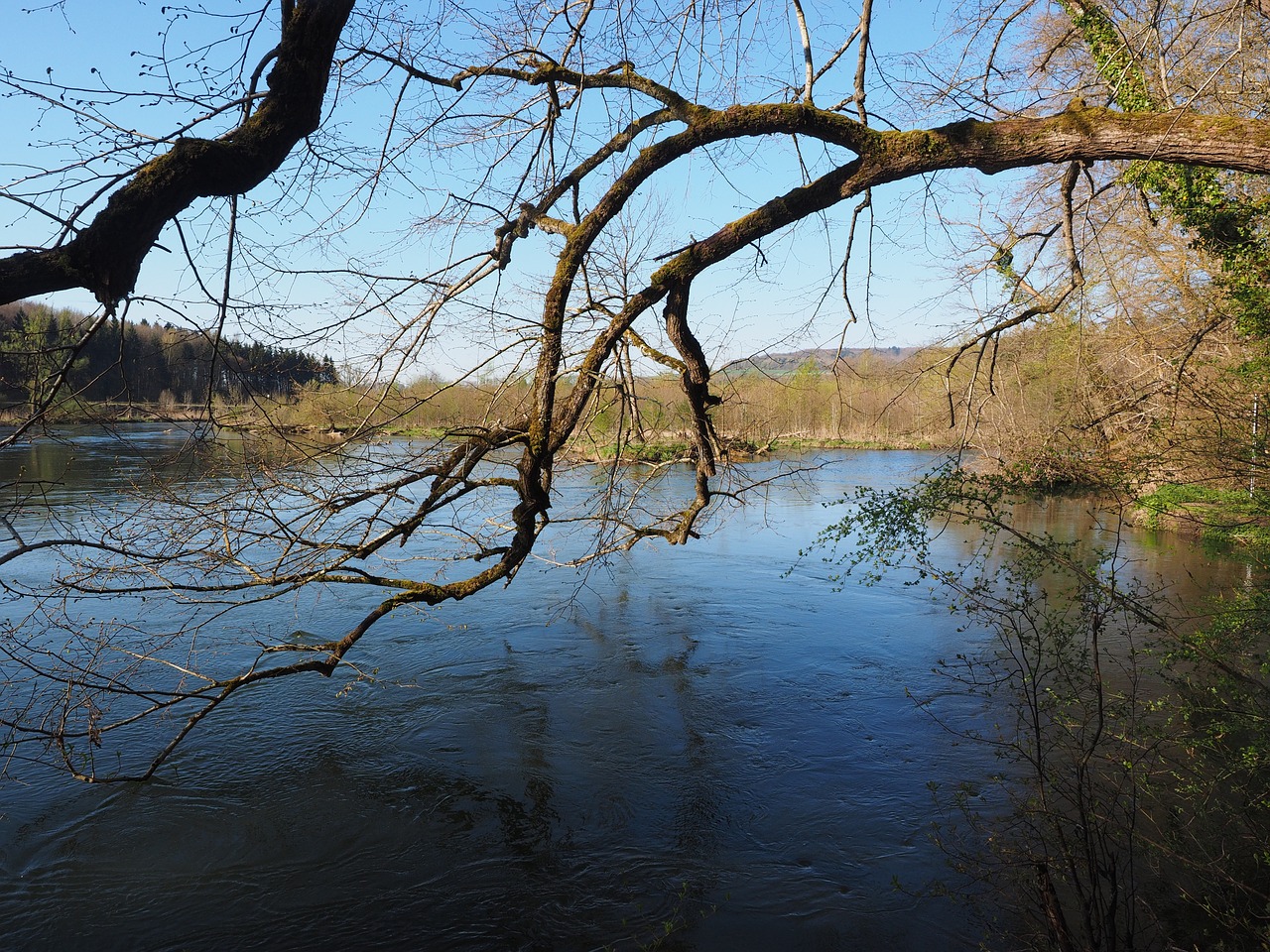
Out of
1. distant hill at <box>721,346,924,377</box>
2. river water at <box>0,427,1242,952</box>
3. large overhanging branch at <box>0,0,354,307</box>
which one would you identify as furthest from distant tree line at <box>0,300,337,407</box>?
distant hill at <box>721,346,924,377</box>

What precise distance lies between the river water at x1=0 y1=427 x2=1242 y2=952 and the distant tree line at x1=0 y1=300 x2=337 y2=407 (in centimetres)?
38

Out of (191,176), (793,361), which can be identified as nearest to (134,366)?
(191,176)

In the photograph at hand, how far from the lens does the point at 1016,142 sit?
13.2 feet

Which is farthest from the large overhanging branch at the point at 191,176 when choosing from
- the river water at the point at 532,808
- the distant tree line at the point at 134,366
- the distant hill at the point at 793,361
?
the distant hill at the point at 793,361

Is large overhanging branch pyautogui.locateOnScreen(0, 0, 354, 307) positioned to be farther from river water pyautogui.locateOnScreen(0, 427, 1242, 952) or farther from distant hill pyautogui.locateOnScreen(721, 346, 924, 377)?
distant hill pyautogui.locateOnScreen(721, 346, 924, 377)

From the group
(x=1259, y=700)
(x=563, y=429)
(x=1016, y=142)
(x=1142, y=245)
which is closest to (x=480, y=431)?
(x=563, y=429)

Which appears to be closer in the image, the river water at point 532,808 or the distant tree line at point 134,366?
the distant tree line at point 134,366

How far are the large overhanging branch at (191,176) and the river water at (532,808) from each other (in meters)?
1.51

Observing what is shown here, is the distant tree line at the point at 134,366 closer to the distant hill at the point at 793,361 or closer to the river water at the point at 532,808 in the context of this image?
the river water at the point at 532,808

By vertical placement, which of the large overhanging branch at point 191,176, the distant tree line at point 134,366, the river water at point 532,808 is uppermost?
the large overhanging branch at point 191,176

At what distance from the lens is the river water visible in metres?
5.08

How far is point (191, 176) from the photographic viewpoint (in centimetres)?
272

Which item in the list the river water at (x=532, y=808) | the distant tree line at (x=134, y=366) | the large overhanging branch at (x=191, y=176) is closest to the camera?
the large overhanging branch at (x=191, y=176)

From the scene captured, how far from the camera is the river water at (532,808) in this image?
508cm
